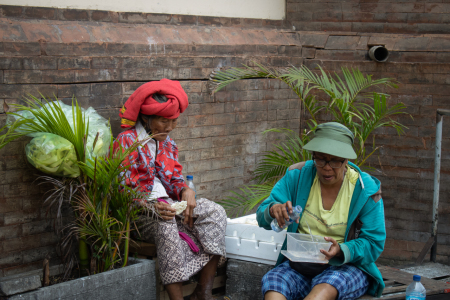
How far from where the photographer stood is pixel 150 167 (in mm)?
3811

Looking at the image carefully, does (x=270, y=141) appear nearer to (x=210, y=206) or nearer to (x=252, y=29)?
(x=252, y=29)

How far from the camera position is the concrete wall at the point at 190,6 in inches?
165

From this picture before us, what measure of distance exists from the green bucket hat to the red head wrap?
1.15m

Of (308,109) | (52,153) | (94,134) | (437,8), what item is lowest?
(52,153)

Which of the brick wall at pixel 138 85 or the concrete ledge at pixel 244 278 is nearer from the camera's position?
the brick wall at pixel 138 85

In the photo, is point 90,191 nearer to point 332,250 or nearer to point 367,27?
point 332,250

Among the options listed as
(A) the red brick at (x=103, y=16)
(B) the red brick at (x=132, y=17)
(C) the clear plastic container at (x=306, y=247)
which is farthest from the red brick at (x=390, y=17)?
(C) the clear plastic container at (x=306, y=247)

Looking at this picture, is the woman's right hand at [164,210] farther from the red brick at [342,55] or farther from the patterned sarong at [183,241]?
the red brick at [342,55]

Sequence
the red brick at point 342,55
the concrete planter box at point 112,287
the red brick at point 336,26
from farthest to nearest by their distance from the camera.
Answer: the red brick at point 336,26, the red brick at point 342,55, the concrete planter box at point 112,287

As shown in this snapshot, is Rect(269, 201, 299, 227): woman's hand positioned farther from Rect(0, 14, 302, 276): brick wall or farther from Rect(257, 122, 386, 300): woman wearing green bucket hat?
Rect(0, 14, 302, 276): brick wall

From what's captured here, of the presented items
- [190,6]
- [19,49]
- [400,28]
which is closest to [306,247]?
[19,49]

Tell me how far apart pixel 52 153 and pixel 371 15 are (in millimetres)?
4038

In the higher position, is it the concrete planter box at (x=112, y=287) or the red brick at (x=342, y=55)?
the red brick at (x=342, y=55)

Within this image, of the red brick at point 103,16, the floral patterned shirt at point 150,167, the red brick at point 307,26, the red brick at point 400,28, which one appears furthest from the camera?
the red brick at point 307,26
